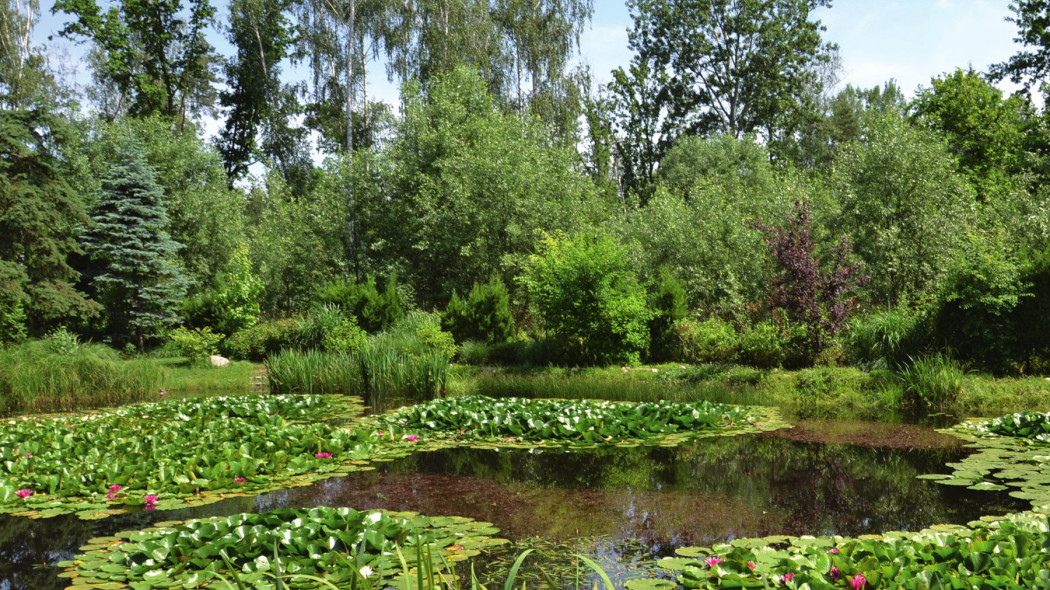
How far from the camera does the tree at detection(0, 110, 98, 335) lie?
651 inches

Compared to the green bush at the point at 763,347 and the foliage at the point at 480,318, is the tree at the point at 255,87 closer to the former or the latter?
the foliage at the point at 480,318

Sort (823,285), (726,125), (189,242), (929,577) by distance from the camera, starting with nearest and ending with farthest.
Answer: (929,577) → (823,285) → (189,242) → (726,125)

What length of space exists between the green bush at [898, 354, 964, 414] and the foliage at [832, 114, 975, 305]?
488cm

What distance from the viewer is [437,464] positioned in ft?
25.3

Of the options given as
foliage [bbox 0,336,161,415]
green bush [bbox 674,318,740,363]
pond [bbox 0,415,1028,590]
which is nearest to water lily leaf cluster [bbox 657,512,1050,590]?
pond [bbox 0,415,1028,590]

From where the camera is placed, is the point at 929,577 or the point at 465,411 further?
the point at 465,411

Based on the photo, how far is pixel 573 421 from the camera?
8.71 m

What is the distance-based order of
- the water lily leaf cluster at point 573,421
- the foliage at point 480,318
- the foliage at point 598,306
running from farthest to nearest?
the foliage at point 480,318, the foliage at point 598,306, the water lily leaf cluster at point 573,421

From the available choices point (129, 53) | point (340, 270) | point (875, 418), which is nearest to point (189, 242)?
point (340, 270)

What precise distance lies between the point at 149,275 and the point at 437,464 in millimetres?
15993

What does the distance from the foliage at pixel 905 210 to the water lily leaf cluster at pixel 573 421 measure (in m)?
7.86

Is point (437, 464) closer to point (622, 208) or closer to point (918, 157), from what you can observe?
point (918, 157)

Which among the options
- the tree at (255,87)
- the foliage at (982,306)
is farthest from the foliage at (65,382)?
the tree at (255,87)

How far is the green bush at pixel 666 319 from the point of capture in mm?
15031
